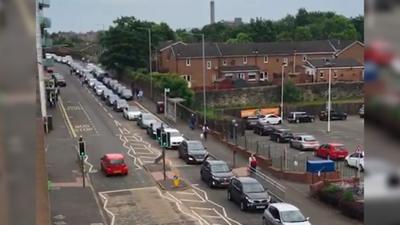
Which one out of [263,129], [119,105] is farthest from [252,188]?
[119,105]

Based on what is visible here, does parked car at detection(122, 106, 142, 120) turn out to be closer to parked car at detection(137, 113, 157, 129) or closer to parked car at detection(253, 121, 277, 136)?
parked car at detection(137, 113, 157, 129)

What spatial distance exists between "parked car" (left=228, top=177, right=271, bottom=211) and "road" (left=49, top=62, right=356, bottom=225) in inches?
9.5

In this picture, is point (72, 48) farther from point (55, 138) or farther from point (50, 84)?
point (55, 138)

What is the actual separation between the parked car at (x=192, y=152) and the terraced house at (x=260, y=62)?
2804cm

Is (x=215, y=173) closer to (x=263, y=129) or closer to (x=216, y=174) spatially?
(x=216, y=174)

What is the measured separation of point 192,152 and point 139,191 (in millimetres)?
5396

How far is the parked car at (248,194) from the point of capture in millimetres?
17422

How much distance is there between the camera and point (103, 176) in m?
22.8

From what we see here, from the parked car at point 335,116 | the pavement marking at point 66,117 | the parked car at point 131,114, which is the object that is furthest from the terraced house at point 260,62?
the parked car at point 131,114

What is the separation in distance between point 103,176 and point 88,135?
33.3 ft

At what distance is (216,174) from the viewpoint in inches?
815

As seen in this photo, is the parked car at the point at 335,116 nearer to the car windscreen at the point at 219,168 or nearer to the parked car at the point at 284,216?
the car windscreen at the point at 219,168

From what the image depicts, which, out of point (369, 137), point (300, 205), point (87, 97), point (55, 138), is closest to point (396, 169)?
point (369, 137)

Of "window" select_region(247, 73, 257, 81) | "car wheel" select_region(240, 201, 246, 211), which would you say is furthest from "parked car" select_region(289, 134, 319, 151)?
"window" select_region(247, 73, 257, 81)
